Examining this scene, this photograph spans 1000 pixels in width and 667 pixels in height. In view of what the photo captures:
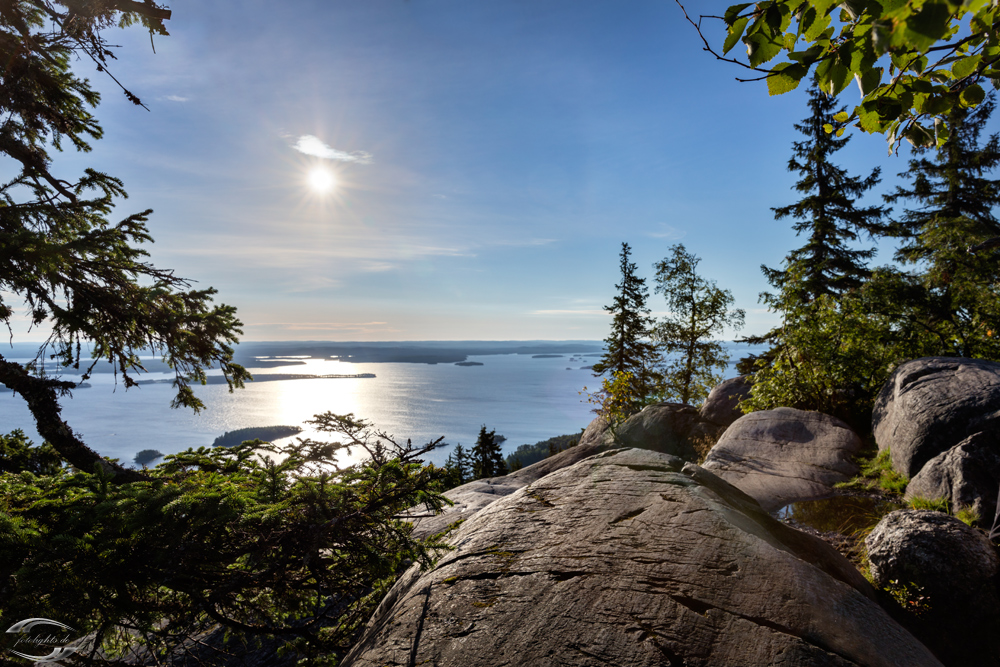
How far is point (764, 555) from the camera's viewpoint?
101 inches

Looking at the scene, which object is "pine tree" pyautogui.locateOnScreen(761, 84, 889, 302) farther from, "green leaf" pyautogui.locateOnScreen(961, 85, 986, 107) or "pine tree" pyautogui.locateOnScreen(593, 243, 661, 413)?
"green leaf" pyautogui.locateOnScreen(961, 85, 986, 107)

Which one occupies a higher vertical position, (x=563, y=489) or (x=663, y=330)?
(x=663, y=330)

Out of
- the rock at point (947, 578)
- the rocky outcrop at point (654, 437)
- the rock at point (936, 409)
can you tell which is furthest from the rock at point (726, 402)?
the rock at point (947, 578)

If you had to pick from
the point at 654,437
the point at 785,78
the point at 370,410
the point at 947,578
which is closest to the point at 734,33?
the point at 785,78

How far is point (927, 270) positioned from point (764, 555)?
19057 millimetres

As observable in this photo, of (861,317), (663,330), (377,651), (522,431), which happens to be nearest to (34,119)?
(377,651)

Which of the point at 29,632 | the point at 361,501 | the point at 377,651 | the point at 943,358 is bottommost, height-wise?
the point at 377,651

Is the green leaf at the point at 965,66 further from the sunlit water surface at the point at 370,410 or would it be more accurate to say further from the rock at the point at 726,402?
the sunlit water surface at the point at 370,410

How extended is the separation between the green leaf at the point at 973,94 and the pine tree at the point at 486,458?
75.3 feet

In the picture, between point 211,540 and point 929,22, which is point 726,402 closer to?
point 929,22

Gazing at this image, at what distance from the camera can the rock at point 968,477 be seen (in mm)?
4840

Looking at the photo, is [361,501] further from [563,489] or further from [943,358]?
[943,358]

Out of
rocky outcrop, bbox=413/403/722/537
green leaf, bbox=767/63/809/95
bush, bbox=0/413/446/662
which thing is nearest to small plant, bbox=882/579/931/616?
bush, bbox=0/413/446/662

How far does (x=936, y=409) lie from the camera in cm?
622
